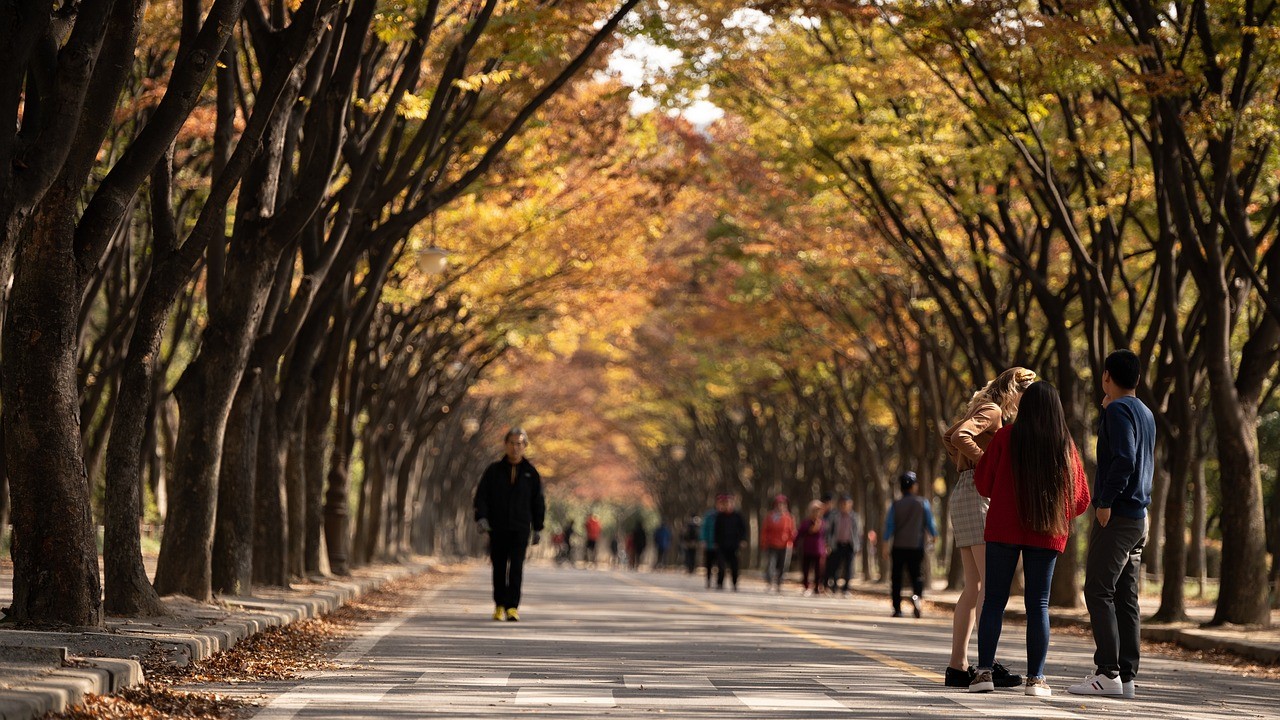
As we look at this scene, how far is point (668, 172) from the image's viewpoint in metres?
22.1

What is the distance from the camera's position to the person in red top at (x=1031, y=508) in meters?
8.82

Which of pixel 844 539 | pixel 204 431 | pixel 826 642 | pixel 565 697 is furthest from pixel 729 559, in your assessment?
pixel 565 697

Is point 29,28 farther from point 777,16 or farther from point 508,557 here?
point 777,16

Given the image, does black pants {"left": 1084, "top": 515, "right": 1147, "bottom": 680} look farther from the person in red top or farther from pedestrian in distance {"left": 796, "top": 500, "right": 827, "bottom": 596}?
pedestrian in distance {"left": 796, "top": 500, "right": 827, "bottom": 596}

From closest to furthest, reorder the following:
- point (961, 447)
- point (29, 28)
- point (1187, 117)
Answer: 1. point (29, 28)
2. point (961, 447)
3. point (1187, 117)

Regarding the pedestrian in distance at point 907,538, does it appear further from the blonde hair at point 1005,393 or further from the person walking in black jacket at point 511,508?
the blonde hair at point 1005,393

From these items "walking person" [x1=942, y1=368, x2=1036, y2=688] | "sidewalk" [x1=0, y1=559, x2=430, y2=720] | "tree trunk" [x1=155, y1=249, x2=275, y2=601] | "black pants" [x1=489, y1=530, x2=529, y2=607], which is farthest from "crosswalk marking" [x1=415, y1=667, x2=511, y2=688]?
"black pants" [x1=489, y1=530, x2=529, y2=607]

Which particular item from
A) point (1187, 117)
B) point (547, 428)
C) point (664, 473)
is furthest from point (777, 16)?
point (664, 473)

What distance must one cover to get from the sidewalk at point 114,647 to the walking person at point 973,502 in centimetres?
429

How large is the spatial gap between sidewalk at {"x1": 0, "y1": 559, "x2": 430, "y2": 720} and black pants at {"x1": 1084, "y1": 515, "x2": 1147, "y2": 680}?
5.05 m

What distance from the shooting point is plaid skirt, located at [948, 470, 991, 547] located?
9.59 metres

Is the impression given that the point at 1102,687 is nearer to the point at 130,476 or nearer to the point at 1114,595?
the point at 1114,595

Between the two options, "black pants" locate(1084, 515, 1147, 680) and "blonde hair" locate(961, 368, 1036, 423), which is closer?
"black pants" locate(1084, 515, 1147, 680)

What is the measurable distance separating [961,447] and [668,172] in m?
13.2
